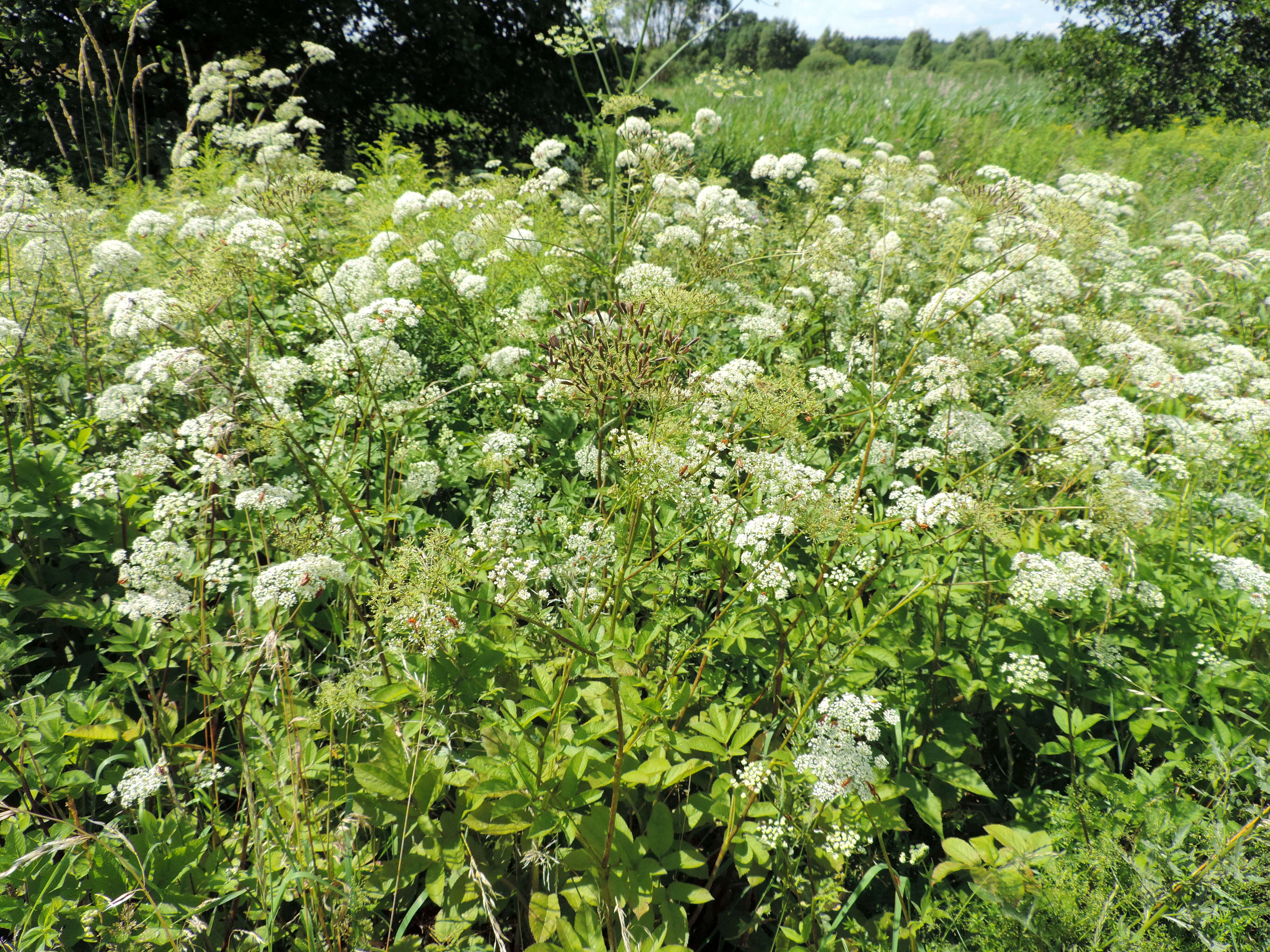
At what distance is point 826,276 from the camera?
401 cm

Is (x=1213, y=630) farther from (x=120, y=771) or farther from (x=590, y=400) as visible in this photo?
(x=120, y=771)

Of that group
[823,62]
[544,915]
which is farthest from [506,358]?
[823,62]

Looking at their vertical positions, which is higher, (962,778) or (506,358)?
(506,358)

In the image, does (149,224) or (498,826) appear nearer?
(498,826)

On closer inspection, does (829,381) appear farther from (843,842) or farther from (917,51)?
(917,51)

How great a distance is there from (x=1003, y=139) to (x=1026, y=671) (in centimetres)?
1399

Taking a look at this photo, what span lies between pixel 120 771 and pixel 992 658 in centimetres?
331

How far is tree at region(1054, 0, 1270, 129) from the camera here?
82.5 ft

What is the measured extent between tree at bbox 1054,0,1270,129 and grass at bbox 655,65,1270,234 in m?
12.8

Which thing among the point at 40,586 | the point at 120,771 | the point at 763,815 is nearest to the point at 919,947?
the point at 763,815

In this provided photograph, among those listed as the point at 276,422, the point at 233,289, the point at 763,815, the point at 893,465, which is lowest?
the point at 763,815

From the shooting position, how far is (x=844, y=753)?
1781 mm

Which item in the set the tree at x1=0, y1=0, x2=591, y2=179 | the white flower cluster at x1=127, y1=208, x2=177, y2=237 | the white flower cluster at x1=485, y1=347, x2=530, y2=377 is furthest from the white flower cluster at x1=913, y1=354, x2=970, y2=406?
the tree at x1=0, y1=0, x2=591, y2=179

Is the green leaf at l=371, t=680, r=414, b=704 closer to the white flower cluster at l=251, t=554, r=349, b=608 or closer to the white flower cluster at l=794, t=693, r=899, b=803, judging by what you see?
the white flower cluster at l=251, t=554, r=349, b=608
